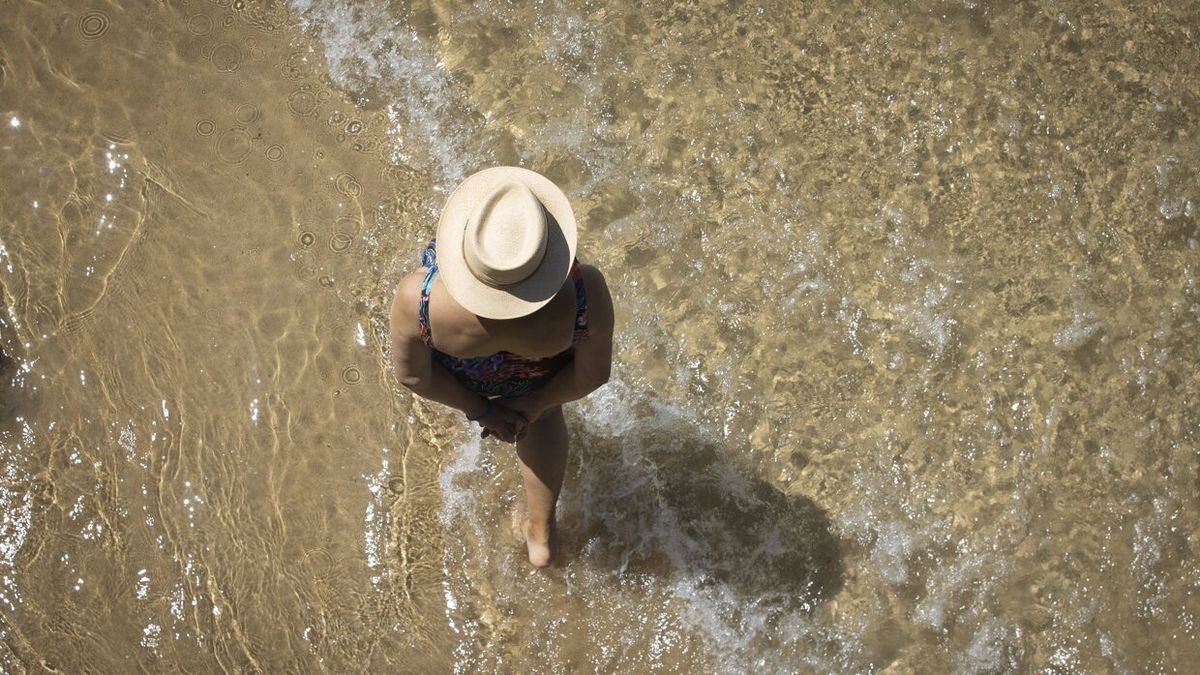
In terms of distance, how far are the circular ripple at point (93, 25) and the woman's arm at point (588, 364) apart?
115 inches

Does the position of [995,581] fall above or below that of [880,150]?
below

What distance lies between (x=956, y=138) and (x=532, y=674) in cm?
279

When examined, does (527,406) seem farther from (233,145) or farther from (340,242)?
(233,145)

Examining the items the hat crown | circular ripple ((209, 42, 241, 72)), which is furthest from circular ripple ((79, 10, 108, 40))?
the hat crown


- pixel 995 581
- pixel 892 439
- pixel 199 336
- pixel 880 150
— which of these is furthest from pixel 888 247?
pixel 199 336

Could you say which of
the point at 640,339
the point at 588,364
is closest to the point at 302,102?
the point at 640,339

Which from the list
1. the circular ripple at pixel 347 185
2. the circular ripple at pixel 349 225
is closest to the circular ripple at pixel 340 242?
the circular ripple at pixel 349 225

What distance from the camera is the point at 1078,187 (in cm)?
401

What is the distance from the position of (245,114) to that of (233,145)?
164 mm

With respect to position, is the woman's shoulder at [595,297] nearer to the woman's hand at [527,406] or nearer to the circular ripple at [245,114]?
the woman's hand at [527,406]

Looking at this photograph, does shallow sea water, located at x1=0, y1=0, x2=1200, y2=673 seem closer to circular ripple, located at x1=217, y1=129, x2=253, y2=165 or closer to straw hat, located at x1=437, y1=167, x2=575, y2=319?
circular ripple, located at x1=217, y1=129, x2=253, y2=165

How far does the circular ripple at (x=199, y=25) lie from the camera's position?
4363 millimetres

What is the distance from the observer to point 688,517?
11.7 feet

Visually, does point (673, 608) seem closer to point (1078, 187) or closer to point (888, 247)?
point (888, 247)
